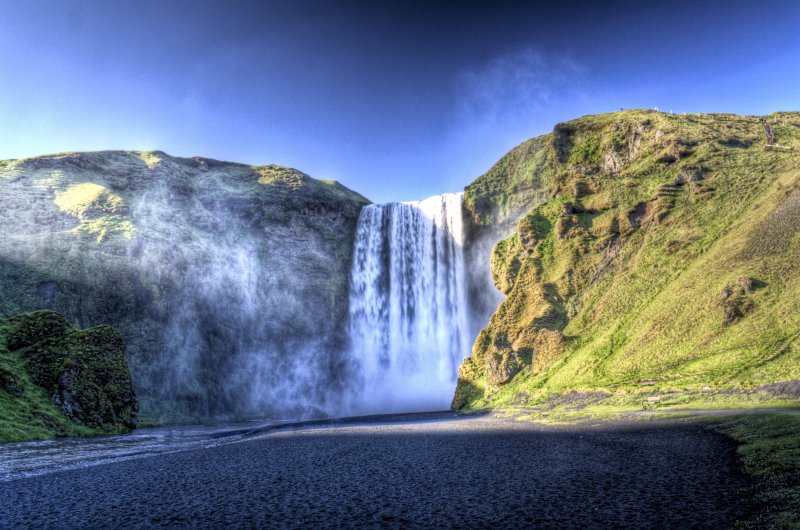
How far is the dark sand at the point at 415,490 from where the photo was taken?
204 inches

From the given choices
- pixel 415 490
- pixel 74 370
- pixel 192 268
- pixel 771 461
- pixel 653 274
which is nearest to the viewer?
pixel 415 490

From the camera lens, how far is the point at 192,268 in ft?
193

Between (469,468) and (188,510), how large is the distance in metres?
5.04

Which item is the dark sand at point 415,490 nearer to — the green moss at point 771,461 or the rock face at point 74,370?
the green moss at point 771,461

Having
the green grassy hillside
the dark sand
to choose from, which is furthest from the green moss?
the green grassy hillside

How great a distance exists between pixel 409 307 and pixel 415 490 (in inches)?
1990

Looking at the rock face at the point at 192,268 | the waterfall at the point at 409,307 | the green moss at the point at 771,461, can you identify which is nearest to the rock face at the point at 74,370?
the rock face at the point at 192,268

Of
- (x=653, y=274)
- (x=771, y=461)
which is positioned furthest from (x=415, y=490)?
(x=653, y=274)

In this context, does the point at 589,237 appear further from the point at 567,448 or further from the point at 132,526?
the point at 132,526

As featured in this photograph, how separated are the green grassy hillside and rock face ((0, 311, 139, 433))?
27.9m

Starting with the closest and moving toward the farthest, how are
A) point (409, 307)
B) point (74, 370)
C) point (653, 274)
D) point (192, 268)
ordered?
point (74, 370) → point (653, 274) → point (409, 307) → point (192, 268)

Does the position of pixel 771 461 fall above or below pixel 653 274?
below

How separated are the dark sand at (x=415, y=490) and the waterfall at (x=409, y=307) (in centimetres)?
4229

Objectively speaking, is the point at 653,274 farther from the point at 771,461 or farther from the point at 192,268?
the point at 192,268
